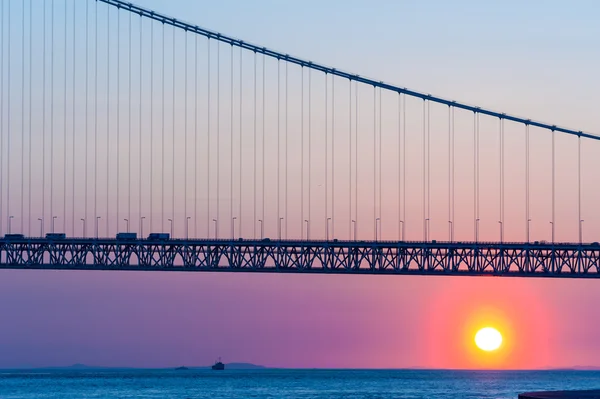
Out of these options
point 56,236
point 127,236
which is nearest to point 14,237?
point 56,236

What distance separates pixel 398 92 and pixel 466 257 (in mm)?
12402

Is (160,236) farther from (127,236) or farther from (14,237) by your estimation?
(14,237)

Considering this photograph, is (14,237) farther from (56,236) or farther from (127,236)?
(127,236)

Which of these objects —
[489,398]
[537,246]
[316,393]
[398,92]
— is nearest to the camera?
[537,246]

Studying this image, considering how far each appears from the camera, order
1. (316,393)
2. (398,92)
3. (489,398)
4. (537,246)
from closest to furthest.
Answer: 1. (537,246)
2. (398,92)
3. (489,398)
4. (316,393)

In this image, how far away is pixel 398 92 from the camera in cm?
8325

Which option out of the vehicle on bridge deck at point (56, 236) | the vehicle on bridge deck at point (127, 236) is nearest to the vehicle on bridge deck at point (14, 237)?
the vehicle on bridge deck at point (56, 236)

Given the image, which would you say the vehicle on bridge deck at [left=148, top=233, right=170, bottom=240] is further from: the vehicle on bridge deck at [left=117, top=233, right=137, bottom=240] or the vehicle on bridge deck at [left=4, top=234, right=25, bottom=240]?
the vehicle on bridge deck at [left=4, top=234, right=25, bottom=240]

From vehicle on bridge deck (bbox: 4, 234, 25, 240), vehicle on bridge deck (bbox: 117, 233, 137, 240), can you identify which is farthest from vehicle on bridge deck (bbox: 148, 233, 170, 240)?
vehicle on bridge deck (bbox: 4, 234, 25, 240)

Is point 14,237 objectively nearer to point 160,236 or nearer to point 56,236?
point 56,236

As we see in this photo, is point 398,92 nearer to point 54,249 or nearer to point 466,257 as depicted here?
point 466,257

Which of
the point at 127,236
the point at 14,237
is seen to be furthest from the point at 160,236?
A: the point at 14,237

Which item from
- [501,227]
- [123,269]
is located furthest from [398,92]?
[123,269]

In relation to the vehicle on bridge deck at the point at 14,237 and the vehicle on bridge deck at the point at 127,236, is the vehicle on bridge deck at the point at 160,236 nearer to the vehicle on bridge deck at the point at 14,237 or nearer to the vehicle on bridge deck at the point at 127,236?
the vehicle on bridge deck at the point at 127,236
